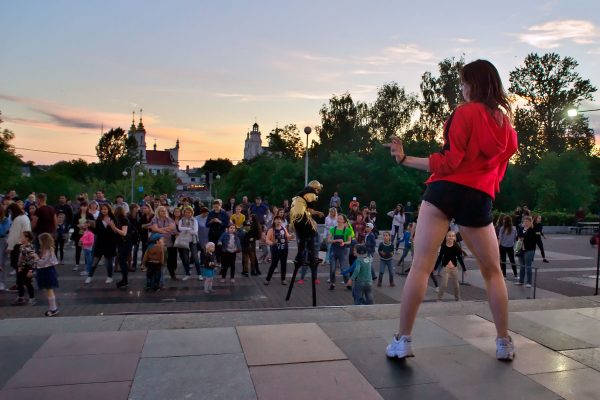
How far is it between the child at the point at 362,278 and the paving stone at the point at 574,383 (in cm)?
512

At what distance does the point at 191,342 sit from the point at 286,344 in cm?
69

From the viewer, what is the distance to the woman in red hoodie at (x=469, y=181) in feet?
9.55

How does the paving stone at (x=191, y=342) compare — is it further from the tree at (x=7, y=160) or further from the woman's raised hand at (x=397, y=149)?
the tree at (x=7, y=160)

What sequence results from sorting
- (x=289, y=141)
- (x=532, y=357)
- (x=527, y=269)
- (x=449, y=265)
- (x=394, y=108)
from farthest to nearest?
1. (x=289, y=141)
2. (x=394, y=108)
3. (x=527, y=269)
4. (x=449, y=265)
5. (x=532, y=357)

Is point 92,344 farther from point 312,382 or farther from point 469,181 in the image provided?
point 469,181

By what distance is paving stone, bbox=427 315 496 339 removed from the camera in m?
3.74

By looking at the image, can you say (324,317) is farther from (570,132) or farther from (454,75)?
(570,132)

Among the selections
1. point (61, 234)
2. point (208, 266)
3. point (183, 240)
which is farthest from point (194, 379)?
point (61, 234)

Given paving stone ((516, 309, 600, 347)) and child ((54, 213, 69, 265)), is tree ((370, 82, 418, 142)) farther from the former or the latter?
paving stone ((516, 309, 600, 347))

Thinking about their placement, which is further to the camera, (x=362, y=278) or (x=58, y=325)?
(x=362, y=278)

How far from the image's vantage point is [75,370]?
9.48 feet

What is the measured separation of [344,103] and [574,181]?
867 inches

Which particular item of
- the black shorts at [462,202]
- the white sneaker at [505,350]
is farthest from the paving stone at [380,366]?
the black shorts at [462,202]

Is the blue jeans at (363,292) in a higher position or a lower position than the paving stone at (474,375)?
lower
